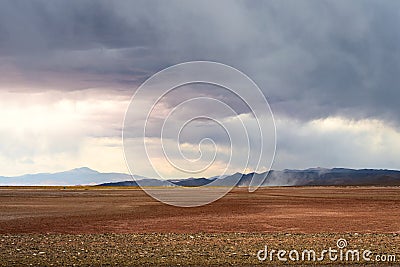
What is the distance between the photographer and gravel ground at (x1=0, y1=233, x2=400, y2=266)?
20406 millimetres

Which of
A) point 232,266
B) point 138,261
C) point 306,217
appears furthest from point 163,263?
point 306,217

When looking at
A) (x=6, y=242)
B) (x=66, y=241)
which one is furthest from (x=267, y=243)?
(x=6, y=242)

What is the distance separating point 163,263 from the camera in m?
20.1

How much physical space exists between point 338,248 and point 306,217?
20.3 m

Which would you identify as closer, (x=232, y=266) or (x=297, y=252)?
(x=232, y=266)

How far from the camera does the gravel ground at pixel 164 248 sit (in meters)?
20.4

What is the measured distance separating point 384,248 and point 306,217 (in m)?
20.1

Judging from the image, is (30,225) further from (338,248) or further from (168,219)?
(338,248)

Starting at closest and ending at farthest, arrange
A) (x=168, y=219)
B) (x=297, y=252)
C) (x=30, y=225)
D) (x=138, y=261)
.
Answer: (x=138, y=261) → (x=297, y=252) → (x=30, y=225) → (x=168, y=219)

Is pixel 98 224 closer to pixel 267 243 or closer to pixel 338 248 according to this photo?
pixel 267 243

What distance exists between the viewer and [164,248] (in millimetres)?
23875

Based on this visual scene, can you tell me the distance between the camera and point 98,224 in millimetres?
37781

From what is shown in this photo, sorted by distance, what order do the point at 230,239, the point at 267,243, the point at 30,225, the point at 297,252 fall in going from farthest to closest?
1. the point at 30,225
2. the point at 230,239
3. the point at 267,243
4. the point at 297,252

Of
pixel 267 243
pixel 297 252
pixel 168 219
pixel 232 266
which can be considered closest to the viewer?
pixel 232 266
